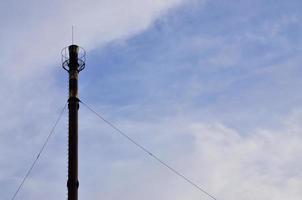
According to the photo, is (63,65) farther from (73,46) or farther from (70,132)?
(70,132)

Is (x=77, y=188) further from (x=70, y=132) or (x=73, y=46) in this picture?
(x=73, y=46)

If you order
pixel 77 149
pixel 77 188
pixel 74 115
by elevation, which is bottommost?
pixel 77 188

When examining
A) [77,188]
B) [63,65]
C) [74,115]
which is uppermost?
[63,65]

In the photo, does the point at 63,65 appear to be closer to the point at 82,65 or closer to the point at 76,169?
the point at 82,65

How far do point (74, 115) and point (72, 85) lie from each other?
2.00 meters

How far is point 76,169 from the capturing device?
31.0 m

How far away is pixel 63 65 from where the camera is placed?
3400cm

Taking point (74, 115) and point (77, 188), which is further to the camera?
point (74, 115)

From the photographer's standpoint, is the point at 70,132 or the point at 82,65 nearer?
the point at 70,132

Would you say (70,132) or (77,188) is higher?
(70,132)

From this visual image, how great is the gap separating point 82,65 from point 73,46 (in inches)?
52.8

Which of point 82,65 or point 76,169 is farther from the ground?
point 82,65

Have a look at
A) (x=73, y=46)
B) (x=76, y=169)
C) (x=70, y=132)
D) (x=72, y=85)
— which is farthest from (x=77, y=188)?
(x=73, y=46)

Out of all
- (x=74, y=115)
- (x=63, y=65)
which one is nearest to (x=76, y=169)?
(x=74, y=115)
